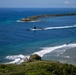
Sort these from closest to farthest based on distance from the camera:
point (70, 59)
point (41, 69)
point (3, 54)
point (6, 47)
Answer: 1. point (41, 69)
2. point (70, 59)
3. point (3, 54)
4. point (6, 47)

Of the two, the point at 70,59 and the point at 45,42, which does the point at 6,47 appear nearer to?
the point at 45,42

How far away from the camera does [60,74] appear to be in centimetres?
2670

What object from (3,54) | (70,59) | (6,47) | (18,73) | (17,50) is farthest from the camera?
(6,47)

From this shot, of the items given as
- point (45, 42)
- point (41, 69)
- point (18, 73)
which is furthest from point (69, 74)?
point (45, 42)

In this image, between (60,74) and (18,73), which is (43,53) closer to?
(60,74)

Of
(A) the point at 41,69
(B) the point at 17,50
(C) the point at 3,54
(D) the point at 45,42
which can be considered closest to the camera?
(A) the point at 41,69

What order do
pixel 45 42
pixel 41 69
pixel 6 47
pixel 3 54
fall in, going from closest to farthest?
pixel 41 69, pixel 3 54, pixel 6 47, pixel 45 42

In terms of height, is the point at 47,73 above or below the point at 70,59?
above

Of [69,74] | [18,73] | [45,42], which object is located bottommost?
[45,42]

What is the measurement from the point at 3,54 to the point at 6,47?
792cm

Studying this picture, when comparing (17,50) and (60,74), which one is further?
(17,50)

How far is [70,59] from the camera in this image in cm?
4759

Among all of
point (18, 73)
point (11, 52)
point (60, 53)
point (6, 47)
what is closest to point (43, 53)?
point (60, 53)

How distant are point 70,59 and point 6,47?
19880 mm
